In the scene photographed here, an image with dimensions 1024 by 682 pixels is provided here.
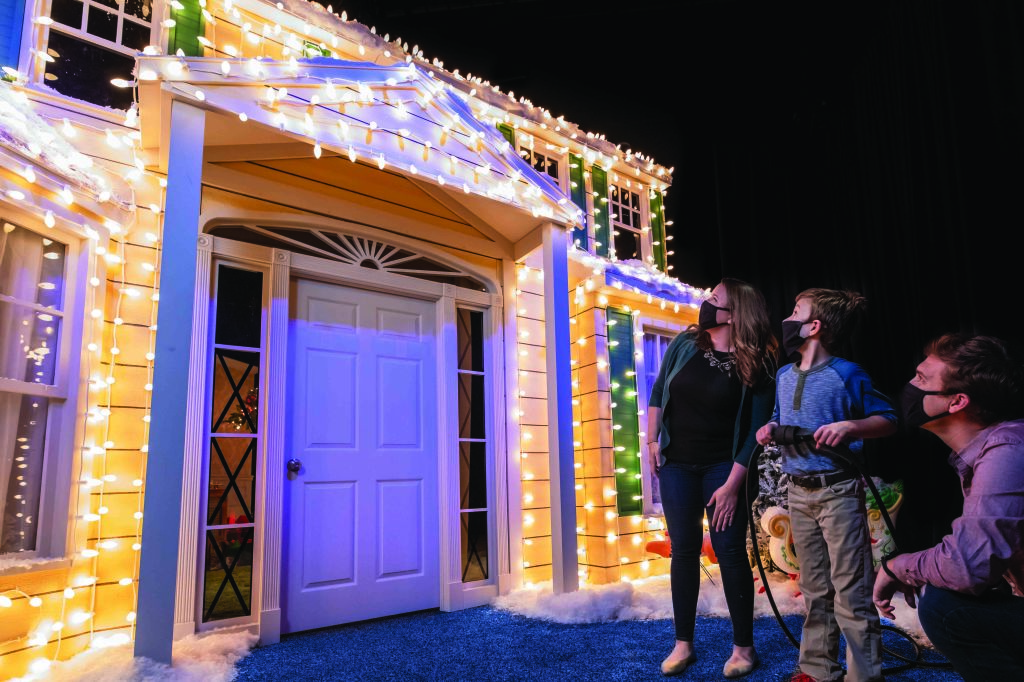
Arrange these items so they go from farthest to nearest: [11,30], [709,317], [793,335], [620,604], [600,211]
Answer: [600,211]
[620,604]
[11,30]
[709,317]
[793,335]

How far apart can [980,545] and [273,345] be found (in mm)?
2877

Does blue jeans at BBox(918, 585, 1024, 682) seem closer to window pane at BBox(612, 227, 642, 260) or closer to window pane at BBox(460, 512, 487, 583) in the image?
window pane at BBox(460, 512, 487, 583)

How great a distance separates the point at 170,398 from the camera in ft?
7.11

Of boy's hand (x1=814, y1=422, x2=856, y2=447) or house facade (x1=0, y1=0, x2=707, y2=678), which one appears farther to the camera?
house facade (x1=0, y1=0, x2=707, y2=678)

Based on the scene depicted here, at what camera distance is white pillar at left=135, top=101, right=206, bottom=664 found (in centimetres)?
206

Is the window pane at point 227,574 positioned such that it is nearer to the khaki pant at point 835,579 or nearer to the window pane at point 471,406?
the window pane at point 471,406

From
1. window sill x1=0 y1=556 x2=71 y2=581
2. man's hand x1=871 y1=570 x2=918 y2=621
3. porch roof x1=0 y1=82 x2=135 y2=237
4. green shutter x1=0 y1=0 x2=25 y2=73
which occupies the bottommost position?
window sill x1=0 y1=556 x2=71 y2=581

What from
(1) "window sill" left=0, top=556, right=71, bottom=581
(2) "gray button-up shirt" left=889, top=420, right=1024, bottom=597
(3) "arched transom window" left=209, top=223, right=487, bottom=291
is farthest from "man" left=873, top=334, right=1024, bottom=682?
(3) "arched transom window" left=209, top=223, right=487, bottom=291

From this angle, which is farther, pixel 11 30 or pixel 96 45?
pixel 96 45

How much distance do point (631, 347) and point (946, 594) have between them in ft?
11.3

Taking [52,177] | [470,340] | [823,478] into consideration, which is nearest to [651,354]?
[470,340]

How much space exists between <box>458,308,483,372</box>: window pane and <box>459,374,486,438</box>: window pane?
0.07 metres

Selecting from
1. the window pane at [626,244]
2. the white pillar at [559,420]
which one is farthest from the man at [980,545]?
the window pane at [626,244]

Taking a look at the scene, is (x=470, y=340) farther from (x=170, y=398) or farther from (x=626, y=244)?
(x=626, y=244)
